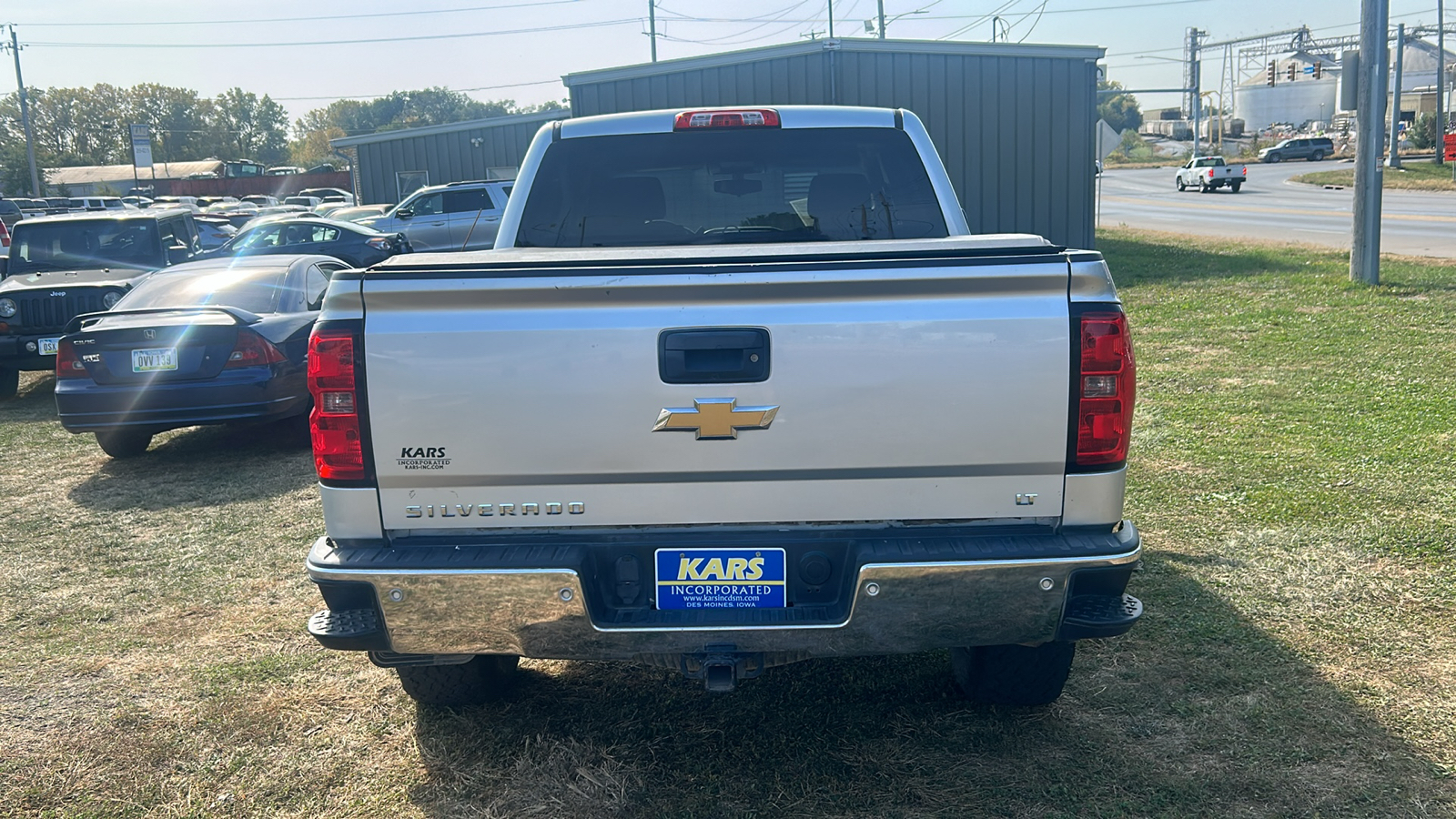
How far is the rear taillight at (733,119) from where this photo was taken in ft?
14.7

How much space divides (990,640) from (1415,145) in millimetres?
73008

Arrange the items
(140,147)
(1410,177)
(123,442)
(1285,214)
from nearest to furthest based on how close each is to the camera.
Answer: (123,442) → (1285,214) → (140,147) → (1410,177)

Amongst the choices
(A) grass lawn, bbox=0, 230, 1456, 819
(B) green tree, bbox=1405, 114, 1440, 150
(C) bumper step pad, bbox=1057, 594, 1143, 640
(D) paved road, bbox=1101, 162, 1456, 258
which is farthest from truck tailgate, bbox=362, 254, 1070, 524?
Result: (B) green tree, bbox=1405, 114, 1440, 150

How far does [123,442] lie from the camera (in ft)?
26.5

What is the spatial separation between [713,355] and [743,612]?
0.69m

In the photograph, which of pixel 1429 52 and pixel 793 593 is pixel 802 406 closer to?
pixel 793 593

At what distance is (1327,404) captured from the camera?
25.9 ft

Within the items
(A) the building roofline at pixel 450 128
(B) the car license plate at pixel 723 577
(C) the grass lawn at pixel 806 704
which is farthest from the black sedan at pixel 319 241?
(A) the building roofline at pixel 450 128

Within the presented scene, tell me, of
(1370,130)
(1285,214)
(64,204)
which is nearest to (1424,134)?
(1285,214)

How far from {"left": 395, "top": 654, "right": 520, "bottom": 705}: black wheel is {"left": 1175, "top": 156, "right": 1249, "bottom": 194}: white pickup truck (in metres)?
47.9

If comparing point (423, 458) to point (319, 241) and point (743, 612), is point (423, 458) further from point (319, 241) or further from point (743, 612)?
point (319, 241)

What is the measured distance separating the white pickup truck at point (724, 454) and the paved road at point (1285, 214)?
59.3 feet

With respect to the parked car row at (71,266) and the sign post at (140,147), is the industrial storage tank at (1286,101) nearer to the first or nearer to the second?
the sign post at (140,147)

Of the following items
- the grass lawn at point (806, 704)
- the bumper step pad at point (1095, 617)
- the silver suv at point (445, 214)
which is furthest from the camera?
the silver suv at point (445, 214)
